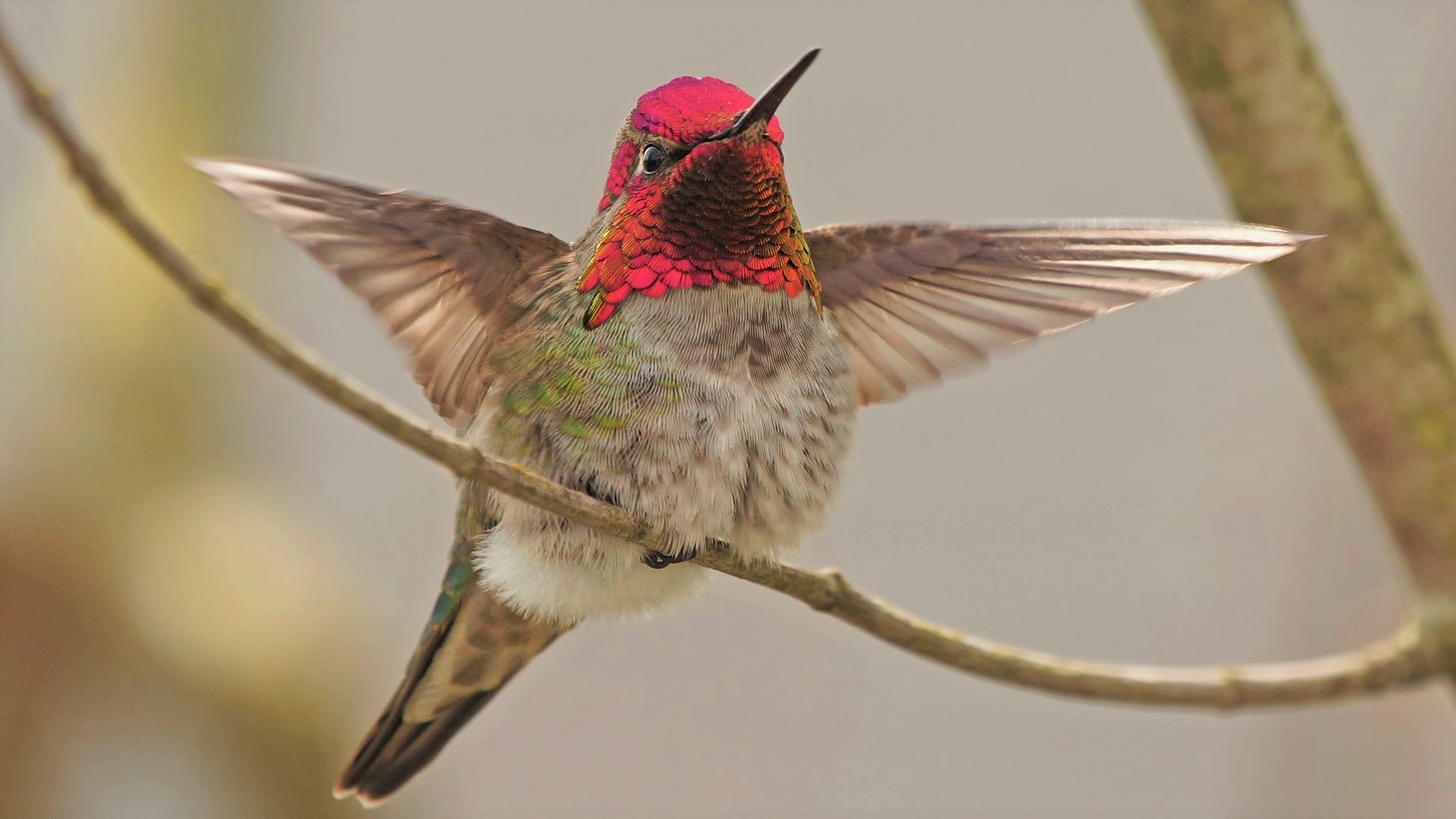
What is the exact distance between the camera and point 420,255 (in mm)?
1938

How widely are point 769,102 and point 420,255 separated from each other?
0.61 metres

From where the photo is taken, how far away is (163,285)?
3.63 m

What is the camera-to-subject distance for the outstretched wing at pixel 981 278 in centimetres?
189

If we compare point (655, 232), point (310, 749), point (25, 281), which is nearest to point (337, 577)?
point (310, 749)

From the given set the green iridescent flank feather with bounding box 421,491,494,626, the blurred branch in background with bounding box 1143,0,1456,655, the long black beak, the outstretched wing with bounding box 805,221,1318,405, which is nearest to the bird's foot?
the green iridescent flank feather with bounding box 421,491,494,626

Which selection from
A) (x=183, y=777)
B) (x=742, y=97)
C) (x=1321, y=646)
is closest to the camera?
(x=742, y=97)

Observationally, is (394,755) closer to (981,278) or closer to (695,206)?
(695,206)

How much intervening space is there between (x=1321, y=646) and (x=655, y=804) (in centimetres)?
250

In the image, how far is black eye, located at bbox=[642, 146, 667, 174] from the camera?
1899mm

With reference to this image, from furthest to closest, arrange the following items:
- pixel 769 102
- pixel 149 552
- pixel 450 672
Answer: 1. pixel 149 552
2. pixel 450 672
3. pixel 769 102

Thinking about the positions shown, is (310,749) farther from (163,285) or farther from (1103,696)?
(1103,696)

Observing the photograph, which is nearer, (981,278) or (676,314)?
(676,314)

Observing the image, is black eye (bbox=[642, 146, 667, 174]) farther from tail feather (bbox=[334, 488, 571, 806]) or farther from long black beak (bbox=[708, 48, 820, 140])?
tail feather (bbox=[334, 488, 571, 806])

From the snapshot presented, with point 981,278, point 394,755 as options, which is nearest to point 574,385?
point 981,278
